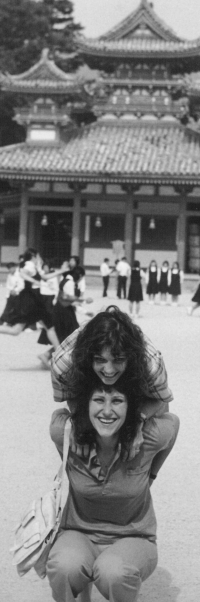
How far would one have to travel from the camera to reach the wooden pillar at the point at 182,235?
120ft

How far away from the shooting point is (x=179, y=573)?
191 inches

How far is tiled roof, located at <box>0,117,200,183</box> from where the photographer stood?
116 ft

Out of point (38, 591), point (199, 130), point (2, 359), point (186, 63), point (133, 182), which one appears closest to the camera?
point (38, 591)

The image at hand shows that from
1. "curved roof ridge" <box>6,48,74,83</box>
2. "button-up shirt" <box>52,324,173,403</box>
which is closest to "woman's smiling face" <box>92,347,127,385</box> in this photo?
"button-up shirt" <box>52,324,173,403</box>

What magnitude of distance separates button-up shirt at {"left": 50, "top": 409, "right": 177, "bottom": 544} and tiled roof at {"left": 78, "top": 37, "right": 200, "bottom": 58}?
124 ft

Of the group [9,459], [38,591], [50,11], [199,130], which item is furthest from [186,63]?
[38,591]

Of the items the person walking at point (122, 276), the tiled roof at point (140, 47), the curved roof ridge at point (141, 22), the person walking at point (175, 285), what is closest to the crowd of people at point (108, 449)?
the person walking at point (175, 285)

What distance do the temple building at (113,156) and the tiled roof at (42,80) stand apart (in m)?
0.04

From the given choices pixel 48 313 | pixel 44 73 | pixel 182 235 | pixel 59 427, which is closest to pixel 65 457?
pixel 59 427

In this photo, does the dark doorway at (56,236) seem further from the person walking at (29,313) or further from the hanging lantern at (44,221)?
the person walking at (29,313)

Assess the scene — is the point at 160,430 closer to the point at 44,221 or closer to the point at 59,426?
the point at 59,426

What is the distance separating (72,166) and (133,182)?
2289 mm

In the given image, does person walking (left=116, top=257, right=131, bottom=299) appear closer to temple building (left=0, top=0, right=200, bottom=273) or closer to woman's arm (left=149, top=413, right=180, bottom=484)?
temple building (left=0, top=0, right=200, bottom=273)

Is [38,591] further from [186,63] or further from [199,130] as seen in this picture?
[186,63]
